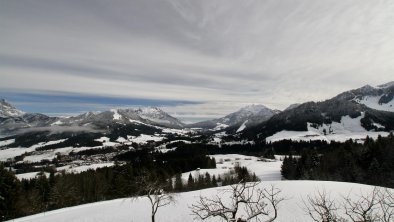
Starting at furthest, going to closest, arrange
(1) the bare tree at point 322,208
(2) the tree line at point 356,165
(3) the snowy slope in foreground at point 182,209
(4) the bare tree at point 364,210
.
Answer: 1. (2) the tree line at point 356,165
2. (3) the snowy slope in foreground at point 182,209
3. (1) the bare tree at point 322,208
4. (4) the bare tree at point 364,210

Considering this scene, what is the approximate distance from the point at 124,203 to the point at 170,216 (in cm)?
1420

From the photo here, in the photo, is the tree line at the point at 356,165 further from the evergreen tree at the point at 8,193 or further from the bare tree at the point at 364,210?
the evergreen tree at the point at 8,193

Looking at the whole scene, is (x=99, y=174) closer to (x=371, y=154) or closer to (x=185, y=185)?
(x=185, y=185)

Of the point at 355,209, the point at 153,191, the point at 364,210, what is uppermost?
the point at 364,210

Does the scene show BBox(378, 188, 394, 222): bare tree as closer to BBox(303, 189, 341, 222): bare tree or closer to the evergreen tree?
BBox(303, 189, 341, 222): bare tree

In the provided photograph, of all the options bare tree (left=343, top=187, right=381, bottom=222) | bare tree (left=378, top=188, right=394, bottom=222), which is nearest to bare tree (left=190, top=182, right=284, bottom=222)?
bare tree (left=343, top=187, right=381, bottom=222)

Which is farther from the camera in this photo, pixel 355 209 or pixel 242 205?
pixel 242 205

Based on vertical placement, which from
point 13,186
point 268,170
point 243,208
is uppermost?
point 243,208

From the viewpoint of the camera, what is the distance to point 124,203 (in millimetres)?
49031

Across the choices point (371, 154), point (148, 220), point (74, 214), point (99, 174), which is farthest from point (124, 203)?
point (371, 154)

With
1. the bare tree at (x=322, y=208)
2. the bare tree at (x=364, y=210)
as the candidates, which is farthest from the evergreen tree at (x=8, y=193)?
the bare tree at (x=364, y=210)

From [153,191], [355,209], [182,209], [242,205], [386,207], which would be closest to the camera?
[386,207]

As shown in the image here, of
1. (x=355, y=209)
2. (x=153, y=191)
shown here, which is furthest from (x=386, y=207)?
(x=153, y=191)

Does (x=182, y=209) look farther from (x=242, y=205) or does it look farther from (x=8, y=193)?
(x=8, y=193)
